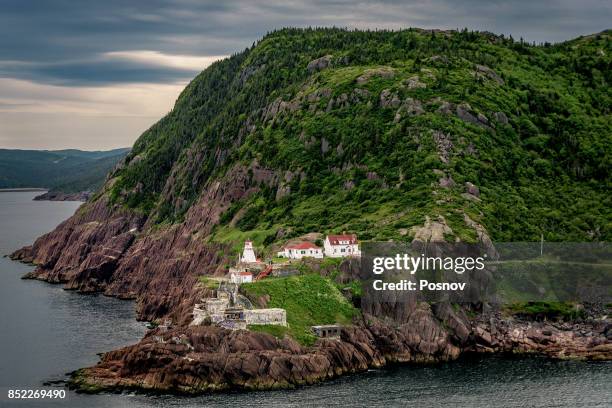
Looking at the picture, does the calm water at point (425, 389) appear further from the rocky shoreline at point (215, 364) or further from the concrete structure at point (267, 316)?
the concrete structure at point (267, 316)

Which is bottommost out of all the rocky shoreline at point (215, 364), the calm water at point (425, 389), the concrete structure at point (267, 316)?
the calm water at point (425, 389)

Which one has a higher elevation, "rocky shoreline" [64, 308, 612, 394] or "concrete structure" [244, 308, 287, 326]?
"concrete structure" [244, 308, 287, 326]

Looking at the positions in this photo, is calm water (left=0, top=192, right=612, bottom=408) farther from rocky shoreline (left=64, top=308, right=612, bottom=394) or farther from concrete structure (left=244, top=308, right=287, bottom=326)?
concrete structure (left=244, top=308, right=287, bottom=326)

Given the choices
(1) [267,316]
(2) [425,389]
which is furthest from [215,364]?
(2) [425,389]

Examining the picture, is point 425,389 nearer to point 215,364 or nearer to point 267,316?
point 267,316

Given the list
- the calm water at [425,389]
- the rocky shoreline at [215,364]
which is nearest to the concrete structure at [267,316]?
the rocky shoreline at [215,364]

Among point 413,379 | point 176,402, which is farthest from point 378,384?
point 176,402

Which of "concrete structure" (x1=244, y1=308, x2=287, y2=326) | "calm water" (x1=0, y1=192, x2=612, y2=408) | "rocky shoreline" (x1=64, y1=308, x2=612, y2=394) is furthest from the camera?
"concrete structure" (x1=244, y1=308, x2=287, y2=326)

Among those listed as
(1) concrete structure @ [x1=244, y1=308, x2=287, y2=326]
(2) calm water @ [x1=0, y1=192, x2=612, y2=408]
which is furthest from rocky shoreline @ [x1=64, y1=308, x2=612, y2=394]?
(1) concrete structure @ [x1=244, y1=308, x2=287, y2=326]
